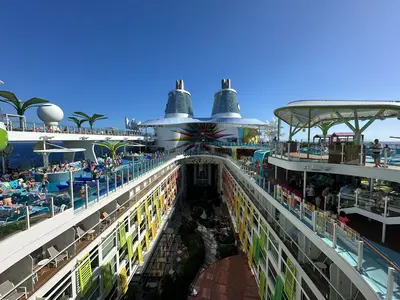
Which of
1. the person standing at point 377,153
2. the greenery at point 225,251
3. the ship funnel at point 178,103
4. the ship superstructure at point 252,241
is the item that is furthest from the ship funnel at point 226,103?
the person standing at point 377,153

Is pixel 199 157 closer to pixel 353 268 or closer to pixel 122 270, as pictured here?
pixel 122 270

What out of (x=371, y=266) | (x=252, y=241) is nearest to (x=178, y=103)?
(x=252, y=241)

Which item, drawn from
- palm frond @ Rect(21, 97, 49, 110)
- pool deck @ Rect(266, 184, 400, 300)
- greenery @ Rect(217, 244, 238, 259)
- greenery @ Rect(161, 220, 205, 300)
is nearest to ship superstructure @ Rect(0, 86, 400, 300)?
pool deck @ Rect(266, 184, 400, 300)

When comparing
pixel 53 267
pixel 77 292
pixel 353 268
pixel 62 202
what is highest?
pixel 62 202

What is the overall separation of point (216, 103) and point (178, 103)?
8.17 metres

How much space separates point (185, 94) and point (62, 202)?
38.7 meters

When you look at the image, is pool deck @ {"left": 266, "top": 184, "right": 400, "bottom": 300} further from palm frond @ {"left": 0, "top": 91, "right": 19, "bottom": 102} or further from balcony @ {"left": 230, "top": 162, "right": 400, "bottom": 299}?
palm frond @ {"left": 0, "top": 91, "right": 19, "bottom": 102}

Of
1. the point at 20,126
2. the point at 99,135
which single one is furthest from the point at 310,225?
the point at 99,135

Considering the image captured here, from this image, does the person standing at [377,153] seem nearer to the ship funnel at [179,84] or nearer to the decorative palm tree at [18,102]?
the decorative palm tree at [18,102]

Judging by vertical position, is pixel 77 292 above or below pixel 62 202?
below

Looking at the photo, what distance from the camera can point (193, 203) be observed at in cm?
2478

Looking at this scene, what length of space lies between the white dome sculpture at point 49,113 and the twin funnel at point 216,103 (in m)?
24.2

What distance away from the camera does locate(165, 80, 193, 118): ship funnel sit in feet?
132

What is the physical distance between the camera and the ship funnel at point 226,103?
129 ft
